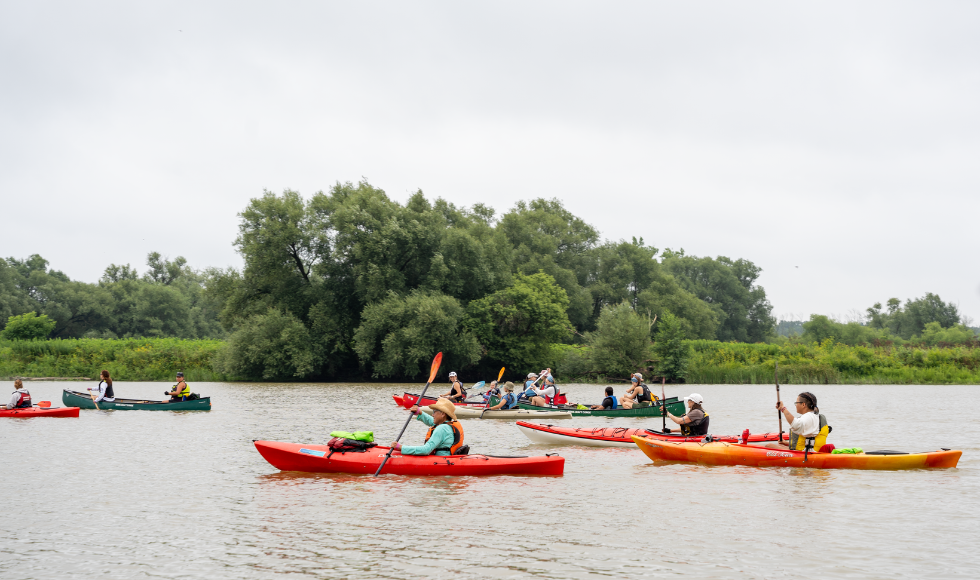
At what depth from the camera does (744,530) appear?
346 inches

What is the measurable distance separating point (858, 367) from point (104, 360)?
47.0m

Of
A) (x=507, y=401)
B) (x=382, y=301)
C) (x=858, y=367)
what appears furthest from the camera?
(x=382, y=301)

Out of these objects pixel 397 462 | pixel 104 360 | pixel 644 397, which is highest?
pixel 104 360

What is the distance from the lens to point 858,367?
43562mm

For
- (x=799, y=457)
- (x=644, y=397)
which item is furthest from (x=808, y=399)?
(x=644, y=397)

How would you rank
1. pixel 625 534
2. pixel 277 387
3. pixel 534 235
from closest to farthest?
pixel 625 534 < pixel 277 387 < pixel 534 235

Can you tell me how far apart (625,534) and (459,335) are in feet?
127

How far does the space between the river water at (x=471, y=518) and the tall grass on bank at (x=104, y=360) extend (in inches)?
1191

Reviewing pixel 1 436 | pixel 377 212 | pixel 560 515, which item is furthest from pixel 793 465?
pixel 377 212

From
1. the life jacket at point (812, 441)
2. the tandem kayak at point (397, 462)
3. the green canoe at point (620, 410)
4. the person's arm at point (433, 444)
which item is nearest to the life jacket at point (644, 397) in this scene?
the green canoe at point (620, 410)

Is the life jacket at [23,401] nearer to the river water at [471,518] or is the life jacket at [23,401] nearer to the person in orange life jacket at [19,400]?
the person in orange life jacket at [19,400]

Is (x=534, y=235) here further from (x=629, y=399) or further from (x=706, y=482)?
(x=706, y=482)

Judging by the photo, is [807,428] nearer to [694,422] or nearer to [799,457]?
[799,457]

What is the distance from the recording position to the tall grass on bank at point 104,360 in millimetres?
45281
